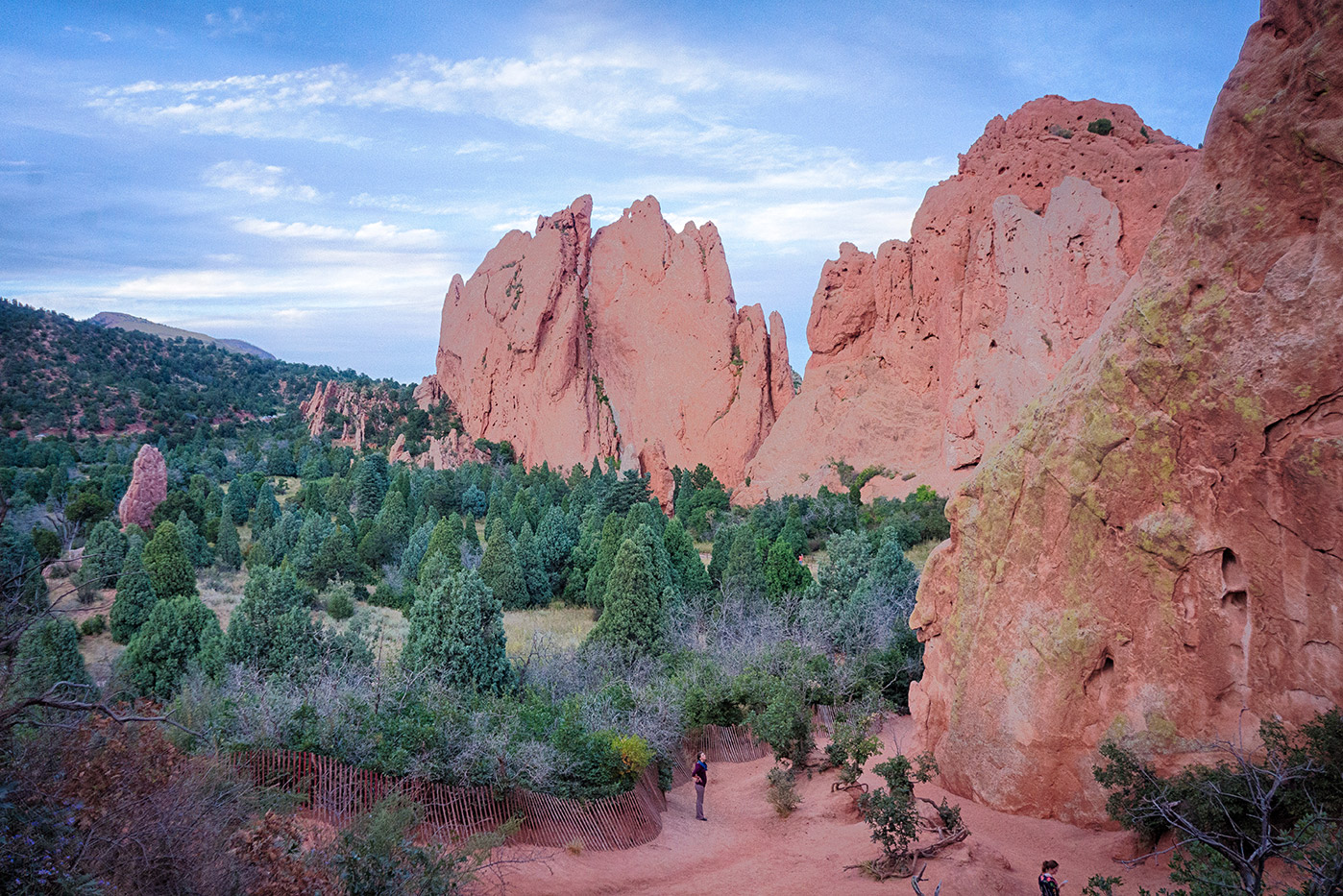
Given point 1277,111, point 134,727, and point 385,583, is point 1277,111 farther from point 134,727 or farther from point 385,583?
point 385,583

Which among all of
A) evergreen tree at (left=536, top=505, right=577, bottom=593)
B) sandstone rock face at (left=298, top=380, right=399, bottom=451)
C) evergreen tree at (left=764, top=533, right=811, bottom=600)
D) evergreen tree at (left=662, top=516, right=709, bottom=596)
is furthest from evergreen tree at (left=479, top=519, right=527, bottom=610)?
sandstone rock face at (left=298, top=380, right=399, bottom=451)

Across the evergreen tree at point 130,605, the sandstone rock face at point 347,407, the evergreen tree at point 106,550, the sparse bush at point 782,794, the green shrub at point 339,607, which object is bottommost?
the sparse bush at point 782,794

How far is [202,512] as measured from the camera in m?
39.2

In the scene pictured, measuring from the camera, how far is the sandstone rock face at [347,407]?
70919 millimetres

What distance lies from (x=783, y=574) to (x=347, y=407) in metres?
56.7

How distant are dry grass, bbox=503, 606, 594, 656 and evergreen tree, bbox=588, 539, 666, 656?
253 cm

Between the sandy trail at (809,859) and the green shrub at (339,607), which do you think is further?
the green shrub at (339,607)

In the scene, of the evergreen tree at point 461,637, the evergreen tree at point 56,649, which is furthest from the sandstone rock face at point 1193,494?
the evergreen tree at point 56,649

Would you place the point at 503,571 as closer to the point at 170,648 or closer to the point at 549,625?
the point at 549,625

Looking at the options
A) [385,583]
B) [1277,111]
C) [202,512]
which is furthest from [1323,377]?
[202,512]

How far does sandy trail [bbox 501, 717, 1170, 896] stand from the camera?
10.3 meters

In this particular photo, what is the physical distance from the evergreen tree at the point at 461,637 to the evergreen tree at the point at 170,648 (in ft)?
16.2

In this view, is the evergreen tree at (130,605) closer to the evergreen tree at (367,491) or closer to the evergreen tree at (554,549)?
the evergreen tree at (554,549)

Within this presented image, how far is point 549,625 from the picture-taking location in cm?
2884
